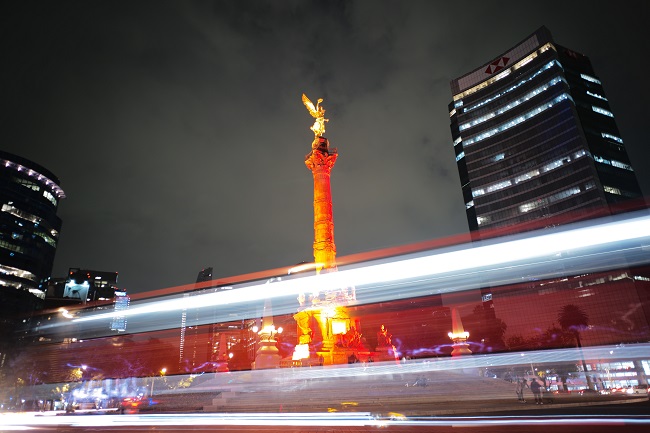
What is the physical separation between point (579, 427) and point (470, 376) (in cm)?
932

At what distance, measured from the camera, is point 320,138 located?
3438cm

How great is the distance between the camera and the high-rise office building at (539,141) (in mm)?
56688

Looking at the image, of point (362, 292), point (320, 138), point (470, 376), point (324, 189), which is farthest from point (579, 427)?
point (320, 138)

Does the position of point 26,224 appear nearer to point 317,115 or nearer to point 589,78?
point 317,115

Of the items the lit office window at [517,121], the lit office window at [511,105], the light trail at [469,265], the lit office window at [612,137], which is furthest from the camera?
the lit office window at [511,105]

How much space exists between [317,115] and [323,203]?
8.98m

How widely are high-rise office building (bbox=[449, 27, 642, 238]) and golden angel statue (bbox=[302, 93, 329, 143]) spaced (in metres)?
36.5

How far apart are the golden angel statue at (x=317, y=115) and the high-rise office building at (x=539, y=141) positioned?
36507 millimetres

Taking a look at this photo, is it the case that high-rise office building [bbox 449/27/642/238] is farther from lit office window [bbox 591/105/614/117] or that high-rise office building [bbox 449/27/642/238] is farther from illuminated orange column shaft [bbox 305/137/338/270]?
illuminated orange column shaft [bbox 305/137/338/270]

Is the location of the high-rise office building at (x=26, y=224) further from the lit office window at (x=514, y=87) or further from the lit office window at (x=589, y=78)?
the lit office window at (x=589, y=78)

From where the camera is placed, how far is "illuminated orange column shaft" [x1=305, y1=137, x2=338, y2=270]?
30.3 meters

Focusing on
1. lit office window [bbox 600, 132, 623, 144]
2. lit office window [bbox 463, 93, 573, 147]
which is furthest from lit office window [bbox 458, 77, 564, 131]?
lit office window [bbox 600, 132, 623, 144]

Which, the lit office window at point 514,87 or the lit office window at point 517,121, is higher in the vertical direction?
the lit office window at point 514,87

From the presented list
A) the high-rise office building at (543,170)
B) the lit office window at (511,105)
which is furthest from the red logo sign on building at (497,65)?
the lit office window at (511,105)
